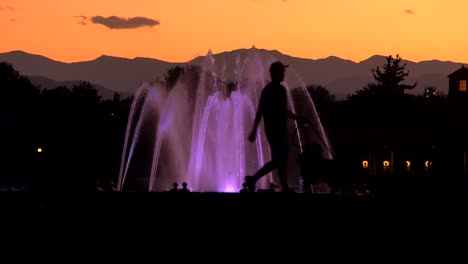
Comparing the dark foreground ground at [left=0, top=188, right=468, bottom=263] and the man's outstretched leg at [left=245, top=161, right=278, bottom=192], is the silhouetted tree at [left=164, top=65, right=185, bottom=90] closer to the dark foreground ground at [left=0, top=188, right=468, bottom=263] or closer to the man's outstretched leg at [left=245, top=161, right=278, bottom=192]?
the man's outstretched leg at [left=245, top=161, right=278, bottom=192]

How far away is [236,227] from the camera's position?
52.6ft

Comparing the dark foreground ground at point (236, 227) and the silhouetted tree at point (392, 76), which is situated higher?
the silhouetted tree at point (392, 76)

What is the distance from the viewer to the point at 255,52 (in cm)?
3759

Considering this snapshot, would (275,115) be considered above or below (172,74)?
below

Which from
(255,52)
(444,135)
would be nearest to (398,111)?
(444,135)

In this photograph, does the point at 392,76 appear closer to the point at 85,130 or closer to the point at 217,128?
the point at 85,130

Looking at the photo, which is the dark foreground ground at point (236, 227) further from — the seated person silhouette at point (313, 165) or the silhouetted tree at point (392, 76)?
the silhouetted tree at point (392, 76)

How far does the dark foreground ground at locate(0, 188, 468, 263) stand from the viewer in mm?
14906

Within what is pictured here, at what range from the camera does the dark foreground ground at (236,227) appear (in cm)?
1491

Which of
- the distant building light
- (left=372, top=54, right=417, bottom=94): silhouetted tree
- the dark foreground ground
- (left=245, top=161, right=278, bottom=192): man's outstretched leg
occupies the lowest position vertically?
the dark foreground ground

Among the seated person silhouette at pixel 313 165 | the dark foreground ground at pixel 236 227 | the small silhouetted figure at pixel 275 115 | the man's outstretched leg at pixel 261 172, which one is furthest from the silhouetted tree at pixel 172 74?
the dark foreground ground at pixel 236 227

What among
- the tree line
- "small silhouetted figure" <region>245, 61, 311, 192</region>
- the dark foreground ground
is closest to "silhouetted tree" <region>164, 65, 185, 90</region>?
the tree line

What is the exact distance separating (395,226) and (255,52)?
69.9ft

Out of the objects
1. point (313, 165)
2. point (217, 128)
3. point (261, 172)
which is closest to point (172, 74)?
point (217, 128)
